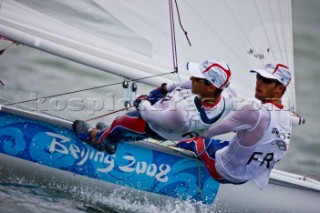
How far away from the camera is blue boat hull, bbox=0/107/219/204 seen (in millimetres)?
4547

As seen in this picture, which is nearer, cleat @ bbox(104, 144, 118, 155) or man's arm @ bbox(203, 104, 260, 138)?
man's arm @ bbox(203, 104, 260, 138)

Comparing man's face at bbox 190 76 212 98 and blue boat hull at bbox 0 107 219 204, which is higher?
man's face at bbox 190 76 212 98

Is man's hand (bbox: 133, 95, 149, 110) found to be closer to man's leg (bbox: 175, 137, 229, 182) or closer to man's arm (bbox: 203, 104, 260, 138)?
man's arm (bbox: 203, 104, 260, 138)

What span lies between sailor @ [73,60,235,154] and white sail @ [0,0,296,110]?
1.84 ft

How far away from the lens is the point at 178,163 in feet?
15.4

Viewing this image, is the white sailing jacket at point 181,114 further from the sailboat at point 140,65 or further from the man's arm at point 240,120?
the sailboat at point 140,65

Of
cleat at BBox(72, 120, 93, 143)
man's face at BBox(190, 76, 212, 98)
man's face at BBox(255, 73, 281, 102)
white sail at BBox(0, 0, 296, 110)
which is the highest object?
white sail at BBox(0, 0, 296, 110)

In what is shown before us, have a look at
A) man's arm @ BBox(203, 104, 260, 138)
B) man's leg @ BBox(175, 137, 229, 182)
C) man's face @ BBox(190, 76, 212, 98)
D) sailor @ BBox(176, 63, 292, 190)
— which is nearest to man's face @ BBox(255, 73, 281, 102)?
sailor @ BBox(176, 63, 292, 190)

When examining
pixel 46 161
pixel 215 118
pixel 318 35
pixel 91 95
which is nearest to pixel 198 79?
pixel 215 118

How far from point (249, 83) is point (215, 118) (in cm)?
125

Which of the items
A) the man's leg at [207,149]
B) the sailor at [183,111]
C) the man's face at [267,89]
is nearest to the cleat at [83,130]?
the sailor at [183,111]

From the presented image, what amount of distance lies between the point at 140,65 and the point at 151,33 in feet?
0.95

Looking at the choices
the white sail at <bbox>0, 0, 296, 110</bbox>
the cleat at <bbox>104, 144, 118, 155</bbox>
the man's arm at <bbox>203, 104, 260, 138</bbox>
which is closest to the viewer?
the man's arm at <bbox>203, 104, 260, 138</bbox>

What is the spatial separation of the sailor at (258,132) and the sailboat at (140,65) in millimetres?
383
